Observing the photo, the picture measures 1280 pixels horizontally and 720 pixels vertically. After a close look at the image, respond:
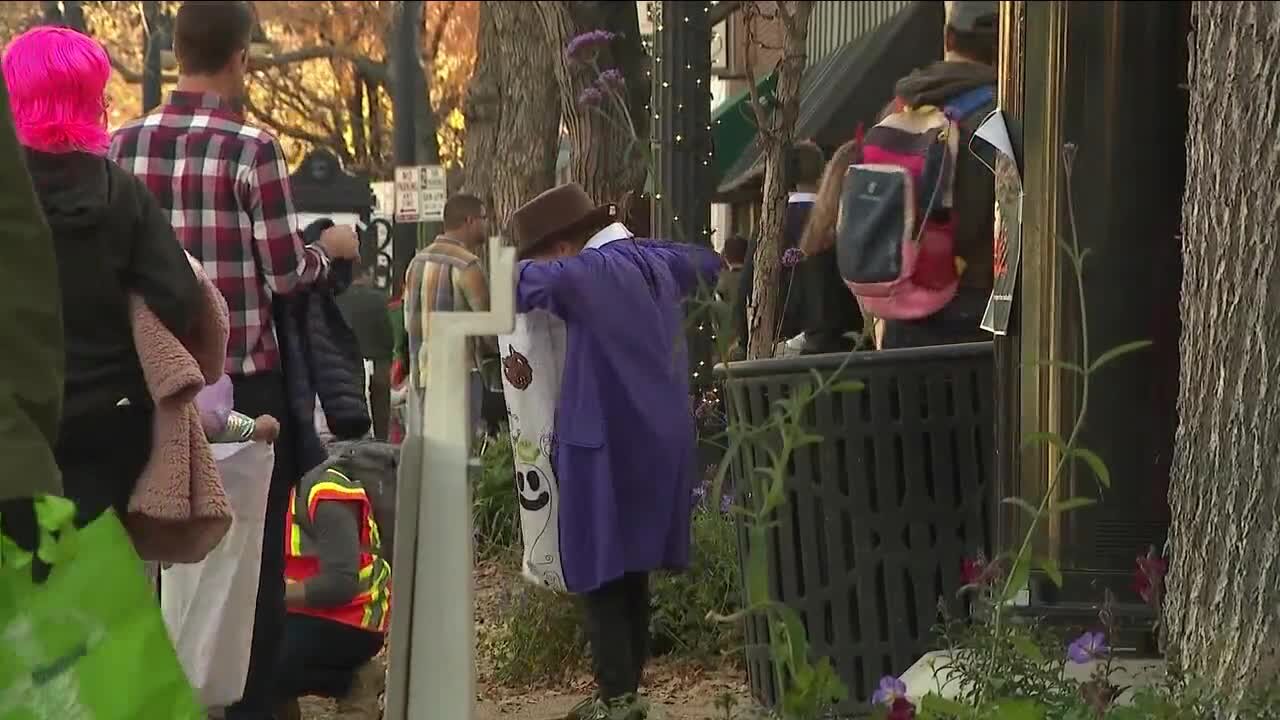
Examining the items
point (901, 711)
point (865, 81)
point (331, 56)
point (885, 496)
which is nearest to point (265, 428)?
point (885, 496)

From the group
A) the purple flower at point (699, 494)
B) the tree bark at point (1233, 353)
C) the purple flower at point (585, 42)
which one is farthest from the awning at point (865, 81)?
the tree bark at point (1233, 353)

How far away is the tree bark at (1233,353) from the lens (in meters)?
3.75

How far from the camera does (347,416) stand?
5816 millimetres

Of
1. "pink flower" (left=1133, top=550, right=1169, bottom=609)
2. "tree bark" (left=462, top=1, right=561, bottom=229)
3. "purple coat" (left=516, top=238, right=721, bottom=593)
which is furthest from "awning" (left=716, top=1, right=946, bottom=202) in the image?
"pink flower" (left=1133, top=550, right=1169, bottom=609)

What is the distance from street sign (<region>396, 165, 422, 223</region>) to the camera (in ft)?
66.4

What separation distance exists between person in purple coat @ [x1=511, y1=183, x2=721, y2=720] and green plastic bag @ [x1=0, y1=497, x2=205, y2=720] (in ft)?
10.3

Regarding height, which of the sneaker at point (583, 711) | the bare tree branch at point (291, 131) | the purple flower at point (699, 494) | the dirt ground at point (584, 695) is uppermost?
the bare tree branch at point (291, 131)

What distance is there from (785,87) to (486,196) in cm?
401

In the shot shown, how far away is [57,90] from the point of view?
4.41 meters

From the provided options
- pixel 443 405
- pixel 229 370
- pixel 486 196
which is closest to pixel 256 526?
pixel 229 370

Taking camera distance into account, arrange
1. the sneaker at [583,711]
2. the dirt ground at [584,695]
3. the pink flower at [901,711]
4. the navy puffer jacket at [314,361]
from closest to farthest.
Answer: the pink flower at [901,711], the sneaker at [583,711], the navy puffer jacket at [314,361], the dirt ground at [584,695]

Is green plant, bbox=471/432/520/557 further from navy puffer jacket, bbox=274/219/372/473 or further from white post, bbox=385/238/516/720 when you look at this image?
white post, bbox=385/238/516/720

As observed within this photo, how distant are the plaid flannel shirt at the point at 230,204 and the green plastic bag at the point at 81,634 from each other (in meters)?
2.93

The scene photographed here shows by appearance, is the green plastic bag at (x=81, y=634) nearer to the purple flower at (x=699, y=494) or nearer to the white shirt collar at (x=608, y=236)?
the white shirt collar at (x=608, y=236)
